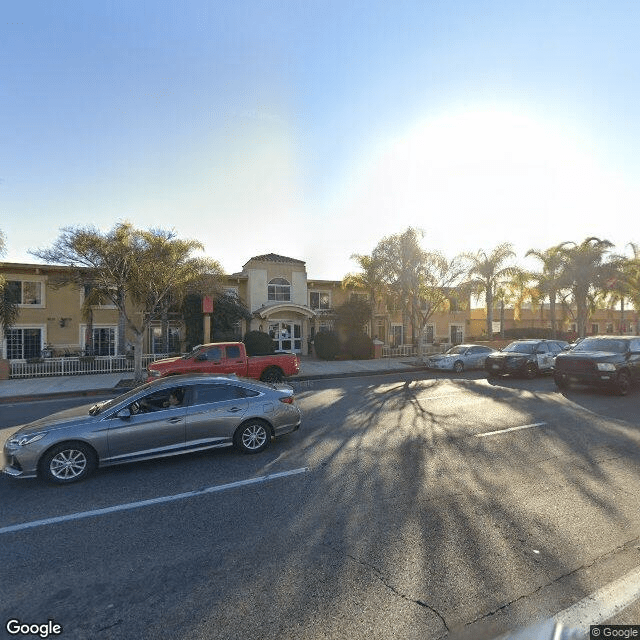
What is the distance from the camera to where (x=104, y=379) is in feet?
57.6

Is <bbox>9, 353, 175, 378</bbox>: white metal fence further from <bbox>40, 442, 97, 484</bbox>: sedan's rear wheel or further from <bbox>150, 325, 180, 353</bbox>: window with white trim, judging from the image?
<bbox>40, 442, 97, 484</bbox>: sedan's rear wheel

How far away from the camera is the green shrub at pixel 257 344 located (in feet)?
77.4

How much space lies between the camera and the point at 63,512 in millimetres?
4770

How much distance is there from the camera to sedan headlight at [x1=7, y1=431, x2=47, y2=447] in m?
5.57

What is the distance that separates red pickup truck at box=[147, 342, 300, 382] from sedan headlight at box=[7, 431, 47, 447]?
7.67 m

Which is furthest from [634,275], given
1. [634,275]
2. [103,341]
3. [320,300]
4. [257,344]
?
[103,341]

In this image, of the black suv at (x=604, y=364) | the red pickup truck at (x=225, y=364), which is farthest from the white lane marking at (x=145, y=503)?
the black suv at (x=604, y=364)

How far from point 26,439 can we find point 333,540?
14.8 ft

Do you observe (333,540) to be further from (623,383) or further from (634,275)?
(634,275)

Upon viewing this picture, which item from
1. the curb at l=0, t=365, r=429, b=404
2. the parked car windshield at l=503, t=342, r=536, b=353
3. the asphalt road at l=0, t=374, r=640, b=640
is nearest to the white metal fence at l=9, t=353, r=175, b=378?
the curb at l=0, t=365, r=429, b=404

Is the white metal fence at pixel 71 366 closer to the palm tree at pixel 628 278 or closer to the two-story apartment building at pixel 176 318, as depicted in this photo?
the two-story apartment building at pixel 176 318

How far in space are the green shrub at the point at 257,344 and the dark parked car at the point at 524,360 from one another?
A: 40.1 ft

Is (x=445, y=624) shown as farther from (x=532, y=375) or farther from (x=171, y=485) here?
(x=532, y=375)

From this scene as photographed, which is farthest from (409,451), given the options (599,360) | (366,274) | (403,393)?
(366,274)
